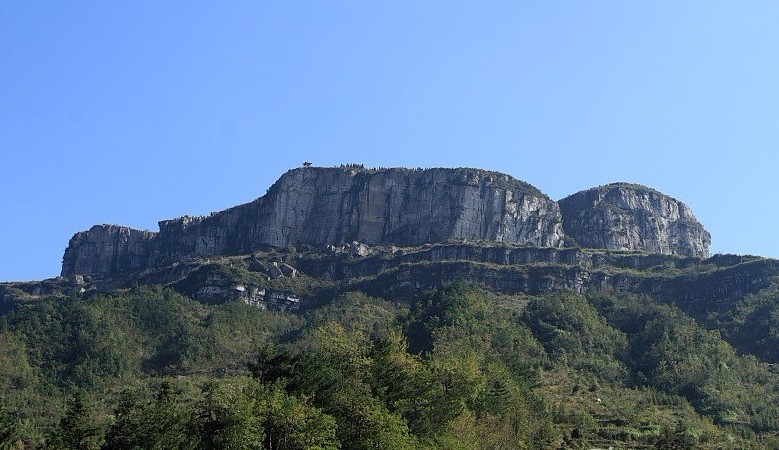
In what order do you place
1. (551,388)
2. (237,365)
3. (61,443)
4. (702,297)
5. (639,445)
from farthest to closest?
(702,297), (237,365), (551,388), (639,445), (61,443)

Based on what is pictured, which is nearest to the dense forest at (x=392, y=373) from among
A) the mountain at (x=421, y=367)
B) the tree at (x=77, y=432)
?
the tree at (x=77, y=432)

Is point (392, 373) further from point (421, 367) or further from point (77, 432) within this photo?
point (77, 432)

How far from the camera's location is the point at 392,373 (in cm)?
8431

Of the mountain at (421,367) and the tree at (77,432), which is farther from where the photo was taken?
the mountain at (421,367)

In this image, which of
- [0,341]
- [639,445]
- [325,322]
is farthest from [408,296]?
[639,445]

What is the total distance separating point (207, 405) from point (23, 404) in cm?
7795

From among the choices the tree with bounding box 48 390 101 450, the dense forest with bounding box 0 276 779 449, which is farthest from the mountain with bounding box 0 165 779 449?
the dense forest with bounding box 0 276 779 449

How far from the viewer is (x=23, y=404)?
13688 centimetres

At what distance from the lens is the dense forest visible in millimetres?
70062

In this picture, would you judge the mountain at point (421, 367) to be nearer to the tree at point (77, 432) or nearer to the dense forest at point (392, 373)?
the tree at point (77, 432)

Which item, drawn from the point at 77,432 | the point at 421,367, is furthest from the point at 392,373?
the point at 77,432

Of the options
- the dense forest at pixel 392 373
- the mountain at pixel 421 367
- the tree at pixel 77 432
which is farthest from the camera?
the mountain at pixel 421 367

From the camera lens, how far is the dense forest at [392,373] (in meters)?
70.1

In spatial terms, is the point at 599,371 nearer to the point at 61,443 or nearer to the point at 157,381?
the point at 157,381
